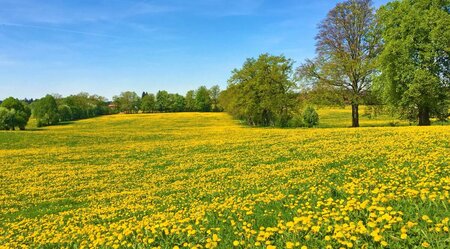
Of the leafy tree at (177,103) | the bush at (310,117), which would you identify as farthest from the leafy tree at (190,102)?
the bush at (310,117)

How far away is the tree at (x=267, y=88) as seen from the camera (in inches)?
2323

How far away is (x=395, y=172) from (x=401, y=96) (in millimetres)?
28296

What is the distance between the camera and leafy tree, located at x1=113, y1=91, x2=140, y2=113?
532 ft

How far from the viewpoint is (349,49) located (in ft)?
139

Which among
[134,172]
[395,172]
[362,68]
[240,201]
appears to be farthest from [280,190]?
[362,68]

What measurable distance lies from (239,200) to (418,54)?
31.1 metres

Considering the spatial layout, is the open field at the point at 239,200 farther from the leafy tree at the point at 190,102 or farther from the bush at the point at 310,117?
the leafy tree at the point at 190,102

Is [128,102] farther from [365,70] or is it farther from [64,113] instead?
[365,70]

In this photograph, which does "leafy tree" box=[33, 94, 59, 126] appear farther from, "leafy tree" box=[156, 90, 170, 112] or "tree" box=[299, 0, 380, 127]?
"tree" box=[299, 0, 380, 127]

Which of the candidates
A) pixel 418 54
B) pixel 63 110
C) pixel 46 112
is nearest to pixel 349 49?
pixel 418 54

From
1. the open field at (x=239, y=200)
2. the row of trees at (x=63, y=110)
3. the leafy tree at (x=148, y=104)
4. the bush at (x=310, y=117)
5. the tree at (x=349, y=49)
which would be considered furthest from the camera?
the leafy tree at (x=148, y=104)

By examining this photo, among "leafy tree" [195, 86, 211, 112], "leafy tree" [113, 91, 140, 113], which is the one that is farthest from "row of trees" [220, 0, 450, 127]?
"leafy tree" [113, 91, 140, 113]

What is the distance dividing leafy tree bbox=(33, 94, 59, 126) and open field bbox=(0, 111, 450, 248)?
267 ft

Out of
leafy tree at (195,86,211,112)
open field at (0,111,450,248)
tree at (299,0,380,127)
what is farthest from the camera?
leafy tree at (195,86,211,112)
